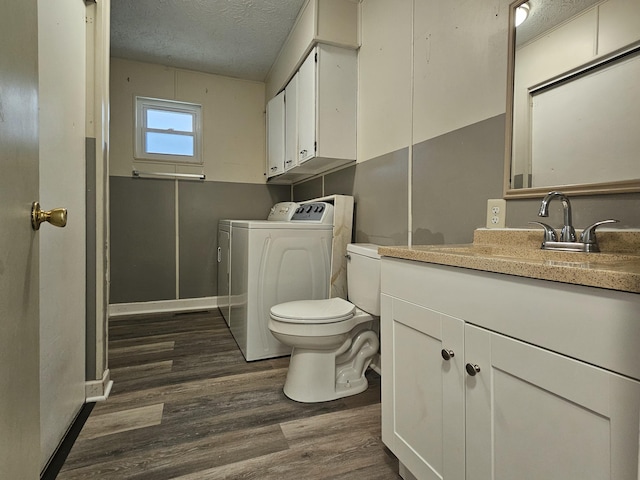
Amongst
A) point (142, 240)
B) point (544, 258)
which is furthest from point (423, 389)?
point (142, 240)

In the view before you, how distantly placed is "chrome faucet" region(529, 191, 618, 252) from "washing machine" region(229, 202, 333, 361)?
1.48 m

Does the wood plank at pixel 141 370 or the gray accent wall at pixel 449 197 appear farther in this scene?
the wood plank at pixel 141 370

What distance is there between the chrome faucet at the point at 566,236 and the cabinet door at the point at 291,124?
1957mm

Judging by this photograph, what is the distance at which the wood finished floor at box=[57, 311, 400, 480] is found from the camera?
48.1 inches

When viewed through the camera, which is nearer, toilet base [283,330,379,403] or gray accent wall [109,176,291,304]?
toilet base [283,330,379,403]

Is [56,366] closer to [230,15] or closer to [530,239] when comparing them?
[530,239]

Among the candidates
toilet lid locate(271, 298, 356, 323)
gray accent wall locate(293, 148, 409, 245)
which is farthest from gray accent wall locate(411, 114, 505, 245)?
toilet lid locate(271, 298, 356, 323)

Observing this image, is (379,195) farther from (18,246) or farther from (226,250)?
(18,246)

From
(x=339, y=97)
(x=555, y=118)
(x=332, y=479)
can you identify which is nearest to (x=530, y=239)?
(x=555, y=118)

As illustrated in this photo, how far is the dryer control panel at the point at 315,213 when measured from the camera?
2360 mm

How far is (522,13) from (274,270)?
1814 mm

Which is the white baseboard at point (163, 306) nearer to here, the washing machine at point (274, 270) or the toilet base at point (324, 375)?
the washing machine at point (274, 270)

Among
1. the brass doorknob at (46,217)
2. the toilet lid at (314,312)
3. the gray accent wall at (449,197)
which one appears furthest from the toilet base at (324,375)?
the brass doorknob at (46,217)

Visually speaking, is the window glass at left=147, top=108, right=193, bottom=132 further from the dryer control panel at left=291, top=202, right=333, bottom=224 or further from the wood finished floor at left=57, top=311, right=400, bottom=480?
the wood finished floor at left=57, top=311, right=400, bottom=480
